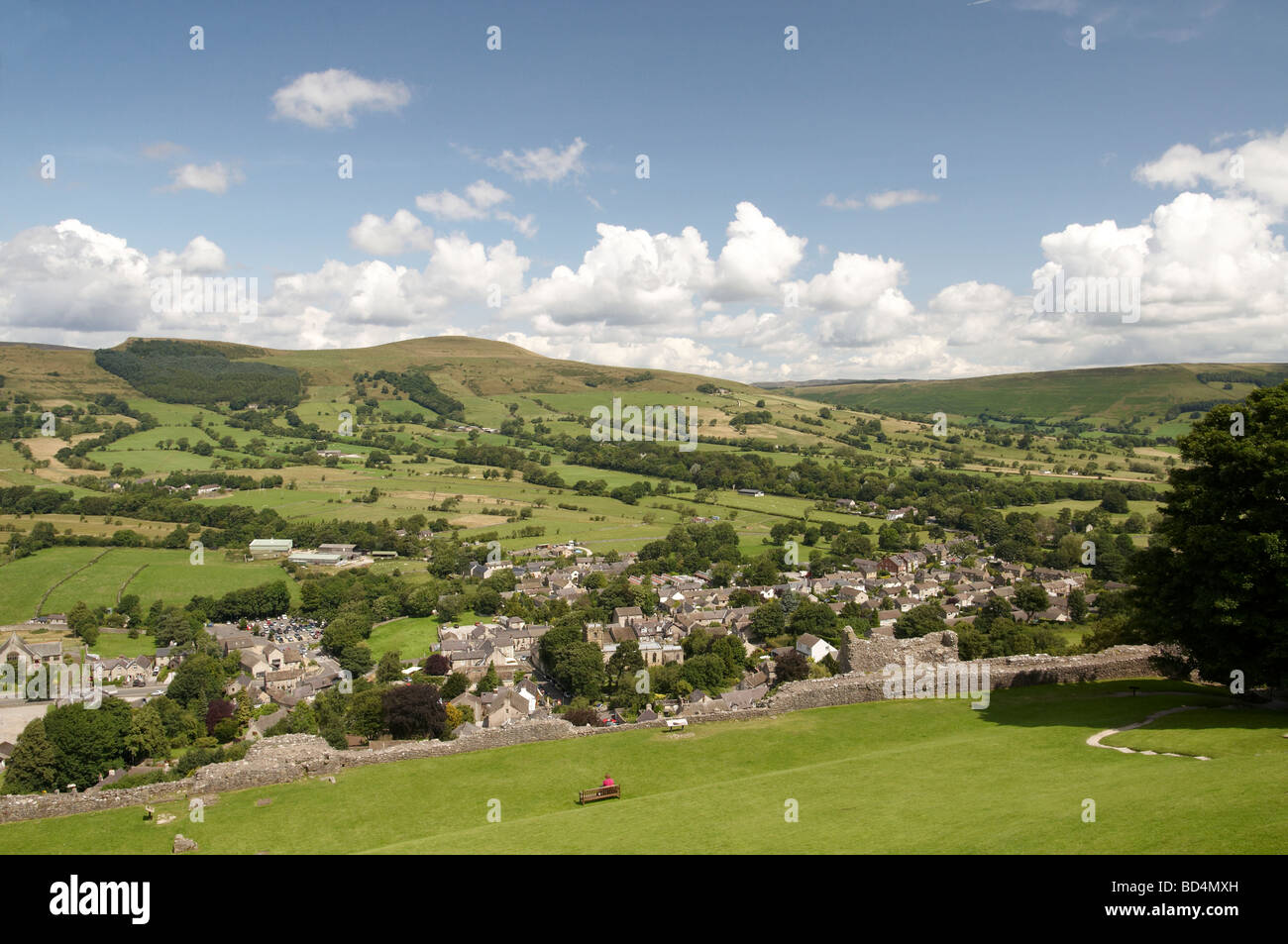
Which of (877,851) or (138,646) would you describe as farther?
(138,646)

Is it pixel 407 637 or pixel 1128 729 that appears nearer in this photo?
pixel 1128 729

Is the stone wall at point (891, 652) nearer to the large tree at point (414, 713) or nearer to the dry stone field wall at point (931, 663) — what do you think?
the dry stone field wall at point (931, 663)

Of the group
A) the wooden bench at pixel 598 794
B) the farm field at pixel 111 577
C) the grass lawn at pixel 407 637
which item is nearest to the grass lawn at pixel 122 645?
the farm field at pixel 111 577

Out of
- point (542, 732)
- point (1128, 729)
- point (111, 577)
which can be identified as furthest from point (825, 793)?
point (111, 577)

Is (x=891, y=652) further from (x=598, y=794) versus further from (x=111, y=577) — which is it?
(x=111, y=577)
